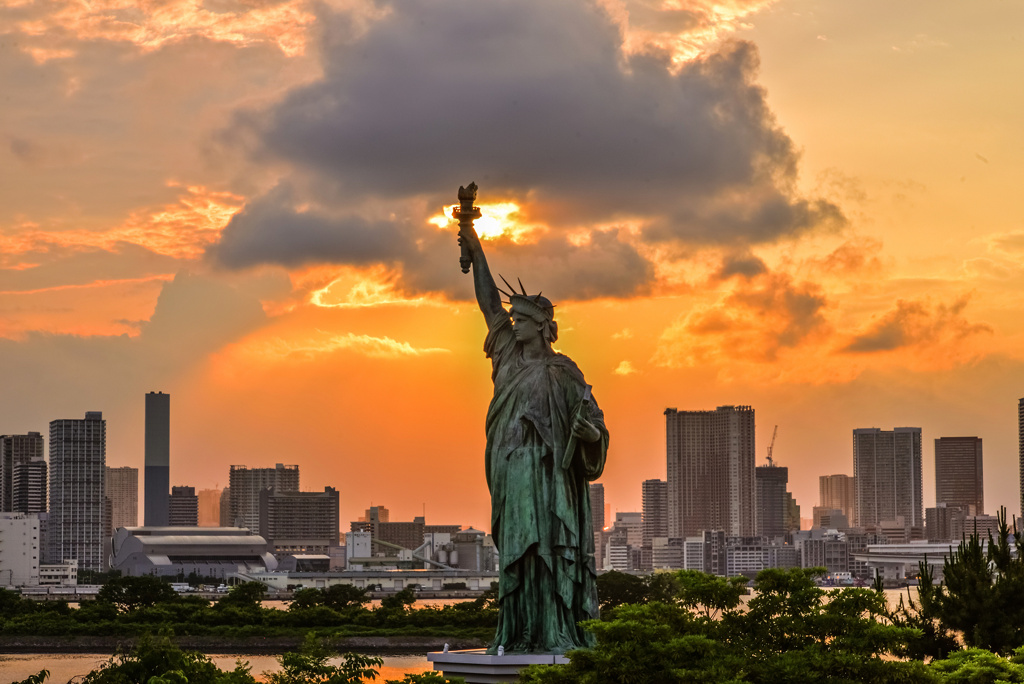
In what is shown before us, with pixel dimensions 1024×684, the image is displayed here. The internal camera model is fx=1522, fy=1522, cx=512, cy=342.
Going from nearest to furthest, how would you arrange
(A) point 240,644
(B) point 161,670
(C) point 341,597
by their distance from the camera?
(B) point 161,670 < (A) point 240,644 < (C) point 341,597

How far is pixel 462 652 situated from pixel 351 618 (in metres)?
58.9

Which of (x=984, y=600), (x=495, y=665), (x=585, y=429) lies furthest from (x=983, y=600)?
(x=495, y=665)

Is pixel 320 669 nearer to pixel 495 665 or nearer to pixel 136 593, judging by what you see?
pixel 495 665

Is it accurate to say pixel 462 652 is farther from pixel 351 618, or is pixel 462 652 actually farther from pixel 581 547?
pixel 351 618

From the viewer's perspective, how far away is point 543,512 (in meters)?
20.5

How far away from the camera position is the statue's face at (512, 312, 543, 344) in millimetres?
20984

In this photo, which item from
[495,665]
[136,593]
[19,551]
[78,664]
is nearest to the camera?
[495,665]

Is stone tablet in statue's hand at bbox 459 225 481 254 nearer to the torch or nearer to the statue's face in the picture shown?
the torch

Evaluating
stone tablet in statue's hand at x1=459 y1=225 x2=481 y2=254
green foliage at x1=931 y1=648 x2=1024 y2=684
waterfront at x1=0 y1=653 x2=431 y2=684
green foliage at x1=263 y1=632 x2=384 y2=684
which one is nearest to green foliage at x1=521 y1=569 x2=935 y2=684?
green foliage at x1=931 y1=648 x2=1024 y2=684

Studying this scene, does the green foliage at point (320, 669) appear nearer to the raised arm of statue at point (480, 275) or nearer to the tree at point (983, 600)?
the raised arm of statue at point (480, 275)

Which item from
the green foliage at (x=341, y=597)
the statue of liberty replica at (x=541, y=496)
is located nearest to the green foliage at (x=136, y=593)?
→ the green foliage at (x=341, y=597)

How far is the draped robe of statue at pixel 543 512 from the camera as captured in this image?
20.5 m

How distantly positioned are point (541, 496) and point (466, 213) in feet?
14.9

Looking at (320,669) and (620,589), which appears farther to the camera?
(620,589)
